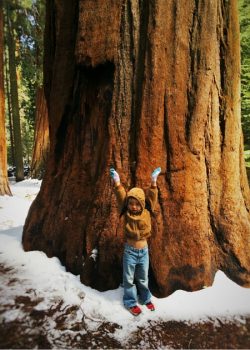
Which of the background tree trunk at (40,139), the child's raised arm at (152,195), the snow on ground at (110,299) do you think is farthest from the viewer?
the background tree trunk at (40,139)

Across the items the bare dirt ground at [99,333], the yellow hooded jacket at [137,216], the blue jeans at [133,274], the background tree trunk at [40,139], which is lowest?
the bare dirt ground at [99,333]

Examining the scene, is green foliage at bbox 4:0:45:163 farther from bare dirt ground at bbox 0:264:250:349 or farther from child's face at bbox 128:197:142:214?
bare dirt ground at bbox 0:264:250:349

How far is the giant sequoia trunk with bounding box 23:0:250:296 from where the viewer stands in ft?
12.5

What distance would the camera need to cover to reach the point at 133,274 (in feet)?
11.5

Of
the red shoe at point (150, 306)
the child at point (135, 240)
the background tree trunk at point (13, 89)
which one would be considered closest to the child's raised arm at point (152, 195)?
the child at point (135, 240)

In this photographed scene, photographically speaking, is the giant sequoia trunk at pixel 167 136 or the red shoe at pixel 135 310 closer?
the red shoe at pixel 135 310

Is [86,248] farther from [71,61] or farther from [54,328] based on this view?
[71,61]

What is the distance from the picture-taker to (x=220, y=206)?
13.3 feet

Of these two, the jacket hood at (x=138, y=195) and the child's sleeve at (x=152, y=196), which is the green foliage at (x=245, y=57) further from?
the jacket hood at (x=138, y=195)

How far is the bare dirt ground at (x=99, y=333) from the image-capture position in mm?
2824

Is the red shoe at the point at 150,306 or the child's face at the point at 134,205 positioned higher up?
the child's face at the point at 134,205

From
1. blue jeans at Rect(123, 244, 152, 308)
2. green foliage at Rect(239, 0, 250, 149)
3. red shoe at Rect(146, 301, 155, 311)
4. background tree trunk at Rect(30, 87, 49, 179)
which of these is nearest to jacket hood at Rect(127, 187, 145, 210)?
blue jeans at Rect(123, 244, 152, 308)

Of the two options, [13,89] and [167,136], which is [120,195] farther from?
[13,89]

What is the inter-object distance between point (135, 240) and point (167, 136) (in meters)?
1.36
